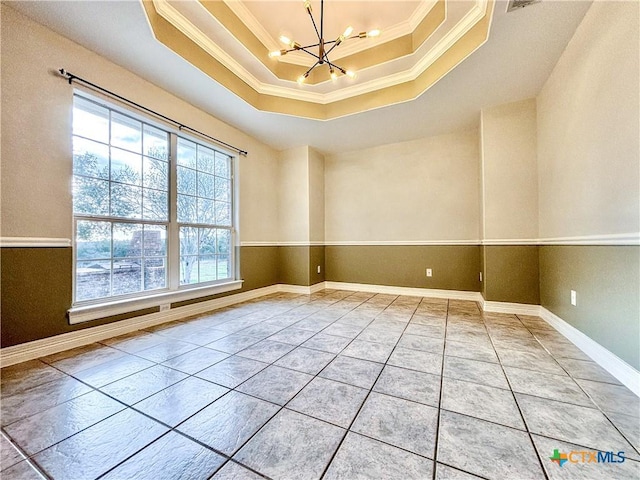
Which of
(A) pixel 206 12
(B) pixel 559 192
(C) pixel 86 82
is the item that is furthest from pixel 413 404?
(C) pixel 86 82

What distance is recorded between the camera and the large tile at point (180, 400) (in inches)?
48.8

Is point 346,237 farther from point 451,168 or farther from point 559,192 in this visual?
point 559,192

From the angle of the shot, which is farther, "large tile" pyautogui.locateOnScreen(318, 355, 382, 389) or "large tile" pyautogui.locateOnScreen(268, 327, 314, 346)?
"large tile" pyautogui.locateOnScreen(268, 327, 314, 346)

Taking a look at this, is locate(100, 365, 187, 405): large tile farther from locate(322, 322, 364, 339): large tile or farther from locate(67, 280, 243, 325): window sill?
locate(322, 322, 364, 339): large tile

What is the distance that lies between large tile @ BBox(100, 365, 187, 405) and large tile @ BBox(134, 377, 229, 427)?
0.06 metres

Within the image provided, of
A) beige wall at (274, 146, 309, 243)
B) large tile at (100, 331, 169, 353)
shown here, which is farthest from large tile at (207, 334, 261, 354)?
beige wall at (274, 146, 309, 243)

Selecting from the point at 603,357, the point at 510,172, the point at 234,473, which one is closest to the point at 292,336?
the point at 234,473

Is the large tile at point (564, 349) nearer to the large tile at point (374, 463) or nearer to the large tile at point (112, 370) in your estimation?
the large tile at point (374, 463)

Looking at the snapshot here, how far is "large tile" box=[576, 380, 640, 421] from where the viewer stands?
1.24m

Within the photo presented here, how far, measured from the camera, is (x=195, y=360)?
1.84 metres

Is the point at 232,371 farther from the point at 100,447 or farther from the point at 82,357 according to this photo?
the point at 82,357

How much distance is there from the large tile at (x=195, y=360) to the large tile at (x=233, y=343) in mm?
66

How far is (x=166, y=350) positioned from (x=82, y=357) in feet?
1.93

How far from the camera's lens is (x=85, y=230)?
228 centimetres
